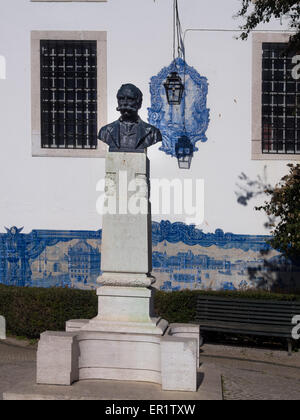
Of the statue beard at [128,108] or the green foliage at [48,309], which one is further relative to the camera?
the green foliage at [48,309]

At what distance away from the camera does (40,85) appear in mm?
11977

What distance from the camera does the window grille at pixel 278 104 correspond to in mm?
11883

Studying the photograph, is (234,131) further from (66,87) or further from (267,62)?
(66,87)

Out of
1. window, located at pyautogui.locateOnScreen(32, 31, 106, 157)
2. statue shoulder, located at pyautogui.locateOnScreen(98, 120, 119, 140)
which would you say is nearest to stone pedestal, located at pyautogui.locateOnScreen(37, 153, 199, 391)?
statue shoulder, located at pyautogui.locateOnScreen(98, 120, 119, 140)

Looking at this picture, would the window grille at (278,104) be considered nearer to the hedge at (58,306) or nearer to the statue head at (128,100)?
the hedge at (58,306)

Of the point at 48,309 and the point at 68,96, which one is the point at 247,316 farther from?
the point at 68,96

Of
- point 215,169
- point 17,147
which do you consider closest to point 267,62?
point 215,169

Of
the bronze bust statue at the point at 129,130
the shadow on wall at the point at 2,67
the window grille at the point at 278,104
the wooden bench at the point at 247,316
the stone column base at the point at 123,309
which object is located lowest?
the wooden bench at the point at 247,316

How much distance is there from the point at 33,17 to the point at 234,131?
5046 millimetres

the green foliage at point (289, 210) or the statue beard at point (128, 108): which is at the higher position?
the statue beard at point (128, 108)

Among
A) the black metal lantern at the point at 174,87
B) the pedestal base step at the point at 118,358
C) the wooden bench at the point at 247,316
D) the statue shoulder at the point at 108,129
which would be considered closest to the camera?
the pedestal base step at the point at 118,358

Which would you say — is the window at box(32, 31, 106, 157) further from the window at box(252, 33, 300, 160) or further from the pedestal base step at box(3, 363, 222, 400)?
the pedestal base step at box(3, 363, 222, 400)

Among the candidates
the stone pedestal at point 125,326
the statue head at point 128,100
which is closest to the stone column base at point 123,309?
the stone pedestal at point 125,326

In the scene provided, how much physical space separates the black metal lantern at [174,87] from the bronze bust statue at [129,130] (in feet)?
16.1
